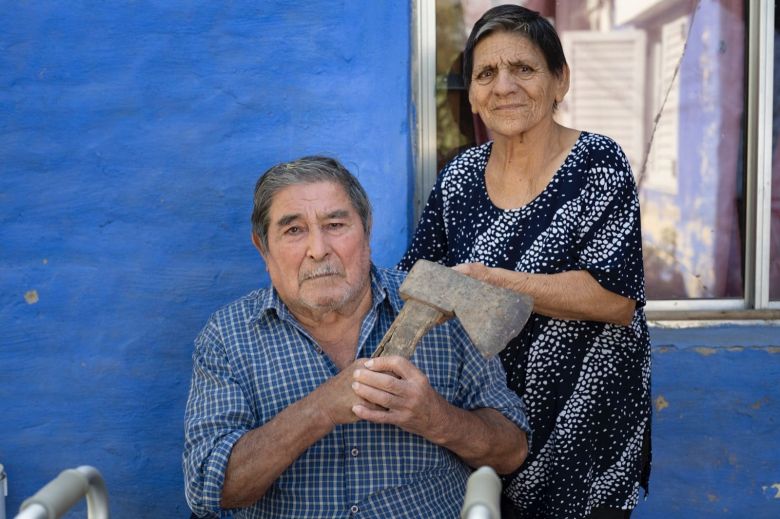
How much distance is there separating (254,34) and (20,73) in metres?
0.75

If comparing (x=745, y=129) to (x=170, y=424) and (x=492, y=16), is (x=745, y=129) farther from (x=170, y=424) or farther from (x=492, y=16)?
(x=170, y=424)

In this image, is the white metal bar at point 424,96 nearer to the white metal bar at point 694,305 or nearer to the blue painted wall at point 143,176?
the blue painted wall at point 143,176

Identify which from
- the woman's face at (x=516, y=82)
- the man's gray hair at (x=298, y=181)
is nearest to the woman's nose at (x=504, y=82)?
the woman's face at (x=516, y=82)

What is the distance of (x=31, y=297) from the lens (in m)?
2.77

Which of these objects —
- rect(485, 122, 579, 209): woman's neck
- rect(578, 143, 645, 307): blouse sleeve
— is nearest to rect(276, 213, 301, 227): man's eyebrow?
rect(485, 122, 579, 209): woman's neck

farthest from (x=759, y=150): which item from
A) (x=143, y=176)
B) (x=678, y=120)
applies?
(x=143, y=176)

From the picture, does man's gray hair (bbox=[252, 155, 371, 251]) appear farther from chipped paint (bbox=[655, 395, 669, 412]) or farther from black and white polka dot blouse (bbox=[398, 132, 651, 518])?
chipped paint (bbox=[655, 395, 669, 412])

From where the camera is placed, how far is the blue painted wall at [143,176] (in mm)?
2754

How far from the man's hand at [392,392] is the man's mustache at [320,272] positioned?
14.3 inches

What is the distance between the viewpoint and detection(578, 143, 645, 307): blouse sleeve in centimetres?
229

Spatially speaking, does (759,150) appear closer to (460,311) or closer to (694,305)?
(694,305)

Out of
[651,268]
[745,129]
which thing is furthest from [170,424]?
[745,129]

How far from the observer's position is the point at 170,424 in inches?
112

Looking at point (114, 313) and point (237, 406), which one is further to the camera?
point (114, 313)
